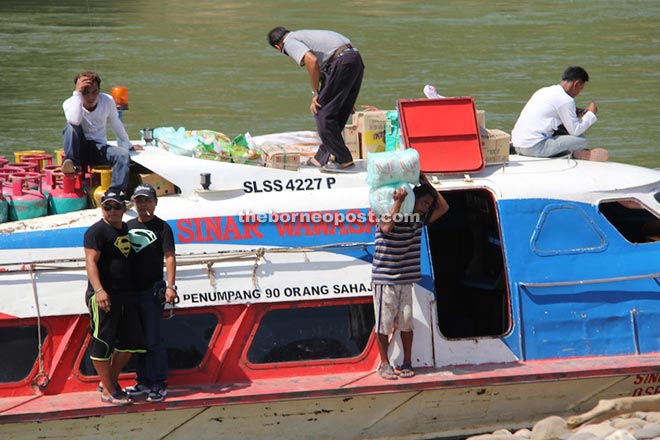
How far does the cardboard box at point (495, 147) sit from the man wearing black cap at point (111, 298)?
3091mm

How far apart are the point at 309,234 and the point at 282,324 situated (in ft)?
2.29

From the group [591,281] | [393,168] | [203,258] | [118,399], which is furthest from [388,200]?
[118,399]

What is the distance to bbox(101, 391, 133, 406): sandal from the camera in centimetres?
750

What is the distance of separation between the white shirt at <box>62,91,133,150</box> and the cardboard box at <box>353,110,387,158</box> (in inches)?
79.9

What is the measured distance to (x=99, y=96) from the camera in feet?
27.9

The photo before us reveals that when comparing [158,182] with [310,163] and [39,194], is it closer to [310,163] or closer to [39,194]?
[39,194]

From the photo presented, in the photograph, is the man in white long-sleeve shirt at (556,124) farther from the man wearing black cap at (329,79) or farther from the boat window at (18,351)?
the boat window at (18,351)

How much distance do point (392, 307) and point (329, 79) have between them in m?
2.14

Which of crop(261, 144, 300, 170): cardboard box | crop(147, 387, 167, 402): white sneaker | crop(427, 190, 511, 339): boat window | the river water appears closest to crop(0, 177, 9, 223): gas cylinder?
crop(147, 387, 167, 402): white sneaker

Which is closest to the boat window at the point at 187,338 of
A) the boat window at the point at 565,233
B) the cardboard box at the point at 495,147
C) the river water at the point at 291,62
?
the boat window at the point at 565,233

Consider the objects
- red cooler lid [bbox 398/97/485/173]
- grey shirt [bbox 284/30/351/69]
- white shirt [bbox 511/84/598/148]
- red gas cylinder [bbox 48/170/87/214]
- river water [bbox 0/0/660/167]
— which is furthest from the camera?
river water [bbox 0/0/660/167]

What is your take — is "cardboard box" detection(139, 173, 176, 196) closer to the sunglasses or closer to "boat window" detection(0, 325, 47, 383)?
the sunglasses

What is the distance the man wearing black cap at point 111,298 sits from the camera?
7.25m

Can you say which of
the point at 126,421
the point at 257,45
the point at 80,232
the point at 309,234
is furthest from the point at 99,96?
the point at 257,45
